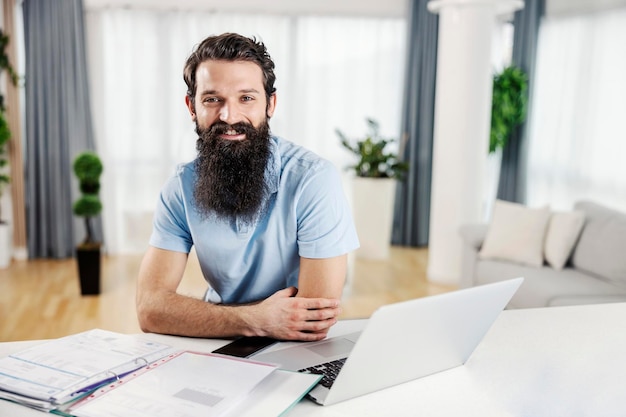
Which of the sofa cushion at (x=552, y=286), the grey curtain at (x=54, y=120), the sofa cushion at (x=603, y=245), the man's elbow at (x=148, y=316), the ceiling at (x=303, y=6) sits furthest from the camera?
the ceiling at (x=303, y=6)

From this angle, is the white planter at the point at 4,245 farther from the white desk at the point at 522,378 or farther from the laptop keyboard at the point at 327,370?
the laptop keyboard at the point at 327,370

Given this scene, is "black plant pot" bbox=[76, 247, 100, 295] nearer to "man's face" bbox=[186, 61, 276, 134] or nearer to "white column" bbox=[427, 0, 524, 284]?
"white column" bbox=[427, 0, 524, 284]

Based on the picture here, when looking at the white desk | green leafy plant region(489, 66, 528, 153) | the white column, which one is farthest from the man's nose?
green leafy plant region(489, 66, 528, 153)

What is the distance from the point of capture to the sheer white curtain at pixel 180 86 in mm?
5738

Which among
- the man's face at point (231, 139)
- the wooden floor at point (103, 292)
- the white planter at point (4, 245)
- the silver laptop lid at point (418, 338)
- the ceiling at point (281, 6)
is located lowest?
the wooden floor at point (103, 292)

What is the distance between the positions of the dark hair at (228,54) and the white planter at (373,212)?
3893 millimetres

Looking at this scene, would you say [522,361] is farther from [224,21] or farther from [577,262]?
[224,21]

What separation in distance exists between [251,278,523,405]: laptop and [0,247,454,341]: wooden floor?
2046 millimetres

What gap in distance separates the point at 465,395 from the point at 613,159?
440 cm

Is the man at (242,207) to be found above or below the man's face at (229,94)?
below

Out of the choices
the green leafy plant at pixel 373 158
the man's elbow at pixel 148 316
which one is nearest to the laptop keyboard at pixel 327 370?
the man's elbow at pixel 148 316

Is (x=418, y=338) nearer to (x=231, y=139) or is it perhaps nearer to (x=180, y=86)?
(x=231, y=139)

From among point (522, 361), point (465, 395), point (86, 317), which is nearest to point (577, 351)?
point (522, 361)

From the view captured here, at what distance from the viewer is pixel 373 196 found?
5.70 metres
